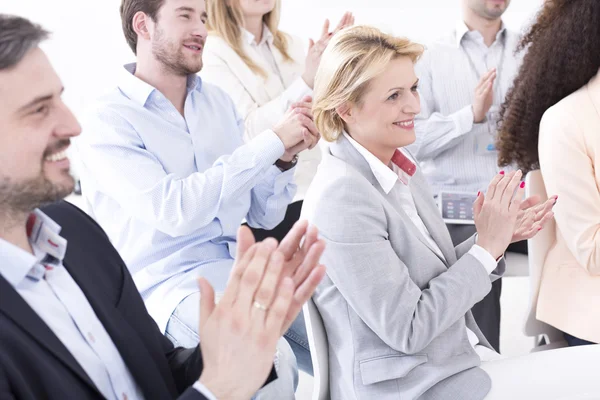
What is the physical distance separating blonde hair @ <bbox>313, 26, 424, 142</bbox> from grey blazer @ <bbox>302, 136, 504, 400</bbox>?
0.14m

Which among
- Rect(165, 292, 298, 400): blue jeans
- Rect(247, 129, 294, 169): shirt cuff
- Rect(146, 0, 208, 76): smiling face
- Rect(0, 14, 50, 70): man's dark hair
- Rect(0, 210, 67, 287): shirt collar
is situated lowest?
Rect(165, 292, 298, 400): blue jeans

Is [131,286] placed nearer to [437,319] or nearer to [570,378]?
[437,319]

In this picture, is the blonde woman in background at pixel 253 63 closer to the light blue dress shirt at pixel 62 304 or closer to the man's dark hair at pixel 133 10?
the man's dark hair at pixel 133 10

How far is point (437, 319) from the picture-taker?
1440mm

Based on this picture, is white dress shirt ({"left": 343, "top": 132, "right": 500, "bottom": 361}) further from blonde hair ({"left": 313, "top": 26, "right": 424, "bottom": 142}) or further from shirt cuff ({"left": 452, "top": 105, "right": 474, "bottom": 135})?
shirt cuff ({"left": 452, "top": 105, "right": 474, "bottom": 135})

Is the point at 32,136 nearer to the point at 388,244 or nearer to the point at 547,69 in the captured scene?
the point at 388,244

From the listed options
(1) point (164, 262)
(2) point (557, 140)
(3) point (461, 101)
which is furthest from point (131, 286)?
(3) point (461, 101)

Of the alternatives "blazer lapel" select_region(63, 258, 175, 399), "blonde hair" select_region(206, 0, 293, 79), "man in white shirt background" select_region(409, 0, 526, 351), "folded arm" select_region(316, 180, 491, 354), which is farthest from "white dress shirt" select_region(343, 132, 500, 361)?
"blonde hair" select_region(206, 0, 293, 79)

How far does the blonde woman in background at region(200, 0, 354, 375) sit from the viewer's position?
2526 mm

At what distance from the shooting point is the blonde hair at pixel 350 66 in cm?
160

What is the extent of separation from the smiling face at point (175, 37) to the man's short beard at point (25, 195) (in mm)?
1047

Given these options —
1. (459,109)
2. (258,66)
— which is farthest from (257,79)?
(459,109)

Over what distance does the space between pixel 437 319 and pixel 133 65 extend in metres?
1.18

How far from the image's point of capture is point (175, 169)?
1.98 meters
